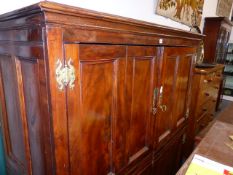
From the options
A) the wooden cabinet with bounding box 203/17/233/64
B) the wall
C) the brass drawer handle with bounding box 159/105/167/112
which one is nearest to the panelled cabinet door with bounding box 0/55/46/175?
the wall

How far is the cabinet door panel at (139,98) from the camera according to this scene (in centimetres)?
88

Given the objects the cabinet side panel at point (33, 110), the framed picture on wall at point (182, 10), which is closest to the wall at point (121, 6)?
the framed picture on wall at point (182, 10)

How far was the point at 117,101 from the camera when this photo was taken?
32.6 inches

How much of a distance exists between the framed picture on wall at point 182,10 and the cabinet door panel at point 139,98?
Result: 1122 millimetres

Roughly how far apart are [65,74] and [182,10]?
2144 mm

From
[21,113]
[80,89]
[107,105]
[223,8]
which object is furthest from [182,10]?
[223,8]

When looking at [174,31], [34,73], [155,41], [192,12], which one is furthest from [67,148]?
[192,12]

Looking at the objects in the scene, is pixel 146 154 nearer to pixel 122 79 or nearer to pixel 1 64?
pixel 122 79

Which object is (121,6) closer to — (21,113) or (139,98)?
(139,98)

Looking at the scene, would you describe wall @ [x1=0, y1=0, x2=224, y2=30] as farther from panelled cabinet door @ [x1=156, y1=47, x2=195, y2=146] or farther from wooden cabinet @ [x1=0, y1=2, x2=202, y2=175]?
panelled cabinet door @ [x1=156, y1=47, x2=195, y2=146]

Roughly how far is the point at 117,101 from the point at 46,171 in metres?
0.42

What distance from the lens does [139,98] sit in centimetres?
98

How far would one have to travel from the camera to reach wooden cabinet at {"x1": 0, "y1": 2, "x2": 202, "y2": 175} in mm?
570

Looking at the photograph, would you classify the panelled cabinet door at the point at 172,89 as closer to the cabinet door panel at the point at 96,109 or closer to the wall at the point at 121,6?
the cabinet door panel at the point at 96,109
